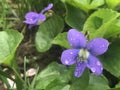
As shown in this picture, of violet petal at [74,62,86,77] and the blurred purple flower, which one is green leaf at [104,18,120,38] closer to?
violet petal at [74,62,86,77]

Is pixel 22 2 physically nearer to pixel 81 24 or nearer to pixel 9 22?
pixel 9 22

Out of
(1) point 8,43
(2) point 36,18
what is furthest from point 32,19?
(1) point 8,43

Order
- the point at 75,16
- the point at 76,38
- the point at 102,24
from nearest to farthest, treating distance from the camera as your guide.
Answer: the point at 76,38
the point at 102,24
the point at 75,16

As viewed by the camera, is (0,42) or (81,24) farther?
(81,24)

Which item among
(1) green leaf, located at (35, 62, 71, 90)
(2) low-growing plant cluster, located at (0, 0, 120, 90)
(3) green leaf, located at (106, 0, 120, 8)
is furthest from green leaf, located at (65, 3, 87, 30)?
(1) green leaf, located at (35, 62, 71, 90)

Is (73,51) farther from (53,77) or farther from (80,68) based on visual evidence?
(53,77)

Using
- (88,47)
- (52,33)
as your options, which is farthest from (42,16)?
(88,47)
